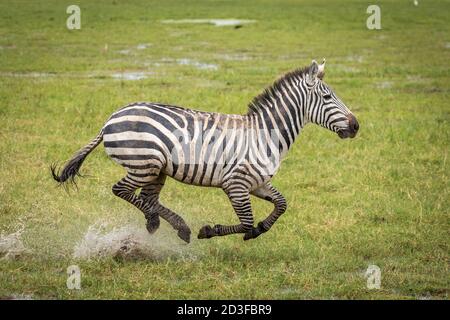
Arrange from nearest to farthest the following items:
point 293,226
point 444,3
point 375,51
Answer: point 293,226, point 375,51, point 444,3

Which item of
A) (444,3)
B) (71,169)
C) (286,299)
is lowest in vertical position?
(286,299)

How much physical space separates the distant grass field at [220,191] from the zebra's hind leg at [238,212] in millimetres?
273

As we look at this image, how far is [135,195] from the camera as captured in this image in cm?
762

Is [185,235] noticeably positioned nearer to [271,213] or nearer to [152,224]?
[152,224]

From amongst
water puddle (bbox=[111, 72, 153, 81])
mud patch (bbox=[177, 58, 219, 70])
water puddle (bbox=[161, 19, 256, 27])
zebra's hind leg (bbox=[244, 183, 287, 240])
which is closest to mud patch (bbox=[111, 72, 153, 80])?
water puddle (bbox=[111, 72, 153, 81])

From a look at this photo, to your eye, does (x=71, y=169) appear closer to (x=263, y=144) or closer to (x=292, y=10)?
(x=263, y=144)

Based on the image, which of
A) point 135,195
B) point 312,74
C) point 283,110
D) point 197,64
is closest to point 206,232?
point 135,195

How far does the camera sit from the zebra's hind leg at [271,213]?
7.65 meters

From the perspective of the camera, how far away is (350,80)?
57.7 feet

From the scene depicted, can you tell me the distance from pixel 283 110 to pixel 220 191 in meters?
2.63

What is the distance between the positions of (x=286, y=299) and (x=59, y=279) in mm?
1863

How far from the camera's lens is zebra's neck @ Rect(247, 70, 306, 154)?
7.70 metres

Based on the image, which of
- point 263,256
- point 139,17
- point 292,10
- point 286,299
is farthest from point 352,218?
point 292,10

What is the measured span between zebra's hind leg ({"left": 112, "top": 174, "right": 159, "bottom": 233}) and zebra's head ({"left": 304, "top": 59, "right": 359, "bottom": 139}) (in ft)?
5.17
